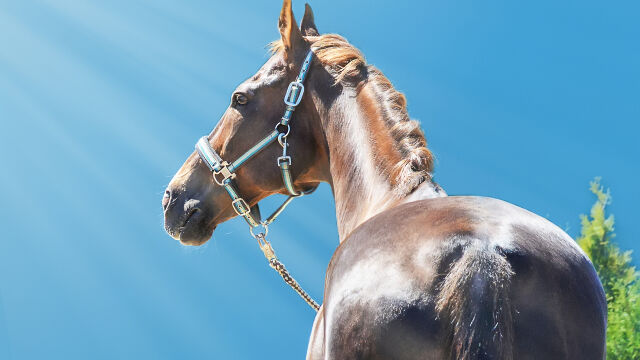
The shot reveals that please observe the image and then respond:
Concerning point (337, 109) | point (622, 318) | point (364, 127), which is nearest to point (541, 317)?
point (364, 127)

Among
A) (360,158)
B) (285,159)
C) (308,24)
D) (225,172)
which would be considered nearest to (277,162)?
(285,159)

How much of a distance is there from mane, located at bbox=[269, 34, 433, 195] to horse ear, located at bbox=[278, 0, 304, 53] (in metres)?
0.05

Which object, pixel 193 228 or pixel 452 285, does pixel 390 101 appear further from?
pixel 452 285

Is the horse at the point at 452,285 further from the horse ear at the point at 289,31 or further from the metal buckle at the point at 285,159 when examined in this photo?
the horse ear at the point at 289,31

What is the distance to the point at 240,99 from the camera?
2.98 meters

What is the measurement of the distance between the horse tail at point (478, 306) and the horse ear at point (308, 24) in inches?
74.7

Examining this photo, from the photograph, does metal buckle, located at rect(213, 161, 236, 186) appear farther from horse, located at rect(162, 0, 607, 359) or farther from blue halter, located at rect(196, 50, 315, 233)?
horse, located at rect(162, 0, 607, 359)

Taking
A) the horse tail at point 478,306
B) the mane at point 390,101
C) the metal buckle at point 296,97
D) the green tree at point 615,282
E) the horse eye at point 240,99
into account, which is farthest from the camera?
the green tree at point 615,282

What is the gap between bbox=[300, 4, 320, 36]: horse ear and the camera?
10.3 ft

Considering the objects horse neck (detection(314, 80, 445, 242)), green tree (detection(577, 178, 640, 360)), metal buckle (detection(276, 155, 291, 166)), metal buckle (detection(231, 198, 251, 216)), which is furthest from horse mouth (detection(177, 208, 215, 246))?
green tree (detection(577, 178, 640, 360))

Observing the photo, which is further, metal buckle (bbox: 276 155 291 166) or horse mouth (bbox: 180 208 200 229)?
horse mouth (bbox: 180 208 200 229)

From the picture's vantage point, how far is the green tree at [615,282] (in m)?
6.60

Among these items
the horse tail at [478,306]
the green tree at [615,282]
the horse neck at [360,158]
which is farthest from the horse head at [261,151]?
the green tree at [615,282]

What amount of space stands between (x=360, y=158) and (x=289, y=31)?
739 mm
